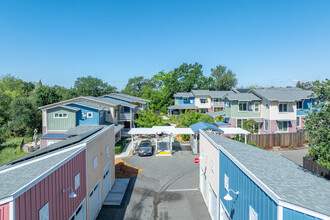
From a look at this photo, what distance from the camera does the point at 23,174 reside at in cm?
600

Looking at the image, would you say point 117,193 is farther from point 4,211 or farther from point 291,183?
point 291,183

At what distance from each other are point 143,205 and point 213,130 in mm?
12719

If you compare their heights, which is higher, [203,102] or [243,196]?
[203,102]

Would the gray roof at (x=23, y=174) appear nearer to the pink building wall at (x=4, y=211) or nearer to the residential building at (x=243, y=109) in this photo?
the pink building wall at (x=4, y=211)

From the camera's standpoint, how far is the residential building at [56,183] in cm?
497

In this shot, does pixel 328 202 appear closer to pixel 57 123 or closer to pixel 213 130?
pixel 213 130

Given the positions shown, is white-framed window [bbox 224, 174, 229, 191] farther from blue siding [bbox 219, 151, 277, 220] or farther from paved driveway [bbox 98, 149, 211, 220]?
paved driveway [bbox 98, 149, 211, 220]

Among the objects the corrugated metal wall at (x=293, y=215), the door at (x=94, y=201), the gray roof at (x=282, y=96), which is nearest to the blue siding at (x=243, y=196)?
the corrugated metal wall at (x=293, y=215)

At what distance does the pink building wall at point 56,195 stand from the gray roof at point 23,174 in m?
0.23

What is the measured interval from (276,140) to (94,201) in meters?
20.9

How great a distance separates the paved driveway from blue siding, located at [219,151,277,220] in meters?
3.59

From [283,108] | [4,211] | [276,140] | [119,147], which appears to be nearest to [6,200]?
[4,211]

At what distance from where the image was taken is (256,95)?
98.7 feet

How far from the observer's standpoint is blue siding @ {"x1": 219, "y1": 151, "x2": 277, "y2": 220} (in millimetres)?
5047
